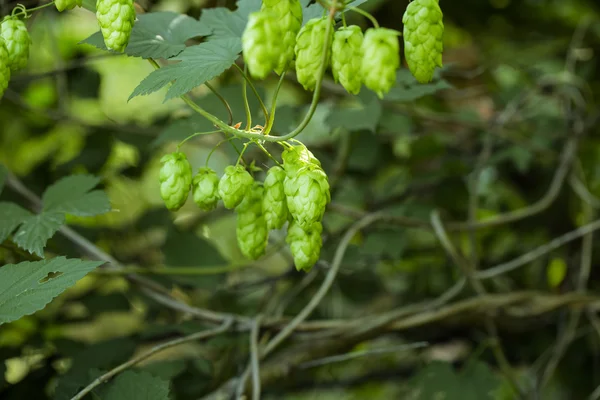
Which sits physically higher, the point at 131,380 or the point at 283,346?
the point at 131,380

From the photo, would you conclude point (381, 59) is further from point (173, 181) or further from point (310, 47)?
point (173, 181)

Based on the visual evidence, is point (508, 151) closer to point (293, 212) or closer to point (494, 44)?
point (494, 44)

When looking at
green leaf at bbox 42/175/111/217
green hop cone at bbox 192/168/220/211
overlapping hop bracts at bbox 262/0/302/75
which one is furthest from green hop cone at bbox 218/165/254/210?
green leaf at bbox 42/175/111/217

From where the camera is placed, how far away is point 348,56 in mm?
581

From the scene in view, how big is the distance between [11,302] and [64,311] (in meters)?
1.00

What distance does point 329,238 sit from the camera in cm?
134

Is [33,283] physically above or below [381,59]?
below

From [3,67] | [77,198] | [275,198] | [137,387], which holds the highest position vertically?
[3,67]

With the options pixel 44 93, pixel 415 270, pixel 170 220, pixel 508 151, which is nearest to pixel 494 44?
pixel 508 151

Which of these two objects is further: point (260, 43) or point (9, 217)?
point (9, 217)

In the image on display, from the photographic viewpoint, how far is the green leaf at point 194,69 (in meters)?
0.65

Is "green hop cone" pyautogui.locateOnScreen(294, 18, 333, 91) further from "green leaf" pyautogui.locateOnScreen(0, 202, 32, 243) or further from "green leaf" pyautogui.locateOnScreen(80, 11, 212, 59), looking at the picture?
"green leaf" pyautogui.locateOnScreen(0, 202, 32, 243)

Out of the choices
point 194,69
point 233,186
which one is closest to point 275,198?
point 233,186

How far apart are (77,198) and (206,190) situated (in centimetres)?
32
